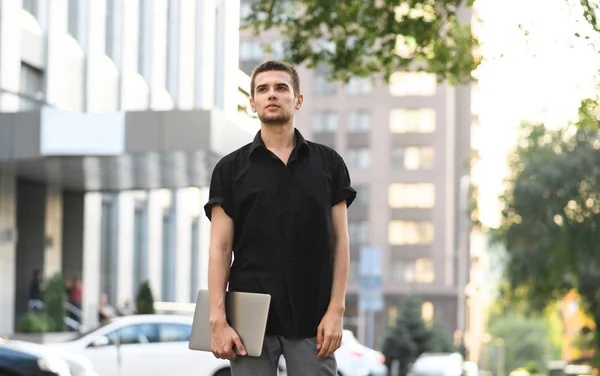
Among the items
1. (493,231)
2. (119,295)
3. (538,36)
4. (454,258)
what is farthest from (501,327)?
(538,36)

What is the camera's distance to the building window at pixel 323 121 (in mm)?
98688

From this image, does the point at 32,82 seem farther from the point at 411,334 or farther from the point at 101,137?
the point at 411,334

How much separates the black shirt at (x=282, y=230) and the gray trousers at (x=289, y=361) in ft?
0.10

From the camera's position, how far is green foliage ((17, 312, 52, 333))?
89.7 ft

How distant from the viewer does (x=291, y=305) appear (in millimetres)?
4648

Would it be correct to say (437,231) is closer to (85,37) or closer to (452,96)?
(452,96)

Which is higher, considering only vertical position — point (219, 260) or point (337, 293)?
point (219, 260)

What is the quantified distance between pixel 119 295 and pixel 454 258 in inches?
2623

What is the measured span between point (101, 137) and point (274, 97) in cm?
2065

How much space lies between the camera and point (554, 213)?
45.3 metres

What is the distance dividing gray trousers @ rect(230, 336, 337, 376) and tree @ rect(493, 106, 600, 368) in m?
38.3

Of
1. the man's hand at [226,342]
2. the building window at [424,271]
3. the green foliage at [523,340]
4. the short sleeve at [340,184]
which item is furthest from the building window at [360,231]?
the man's hand at [226,342]

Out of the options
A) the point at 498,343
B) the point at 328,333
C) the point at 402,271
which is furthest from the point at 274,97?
the point at 498,343

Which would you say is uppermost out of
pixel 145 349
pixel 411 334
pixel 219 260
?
pixel 219 260
